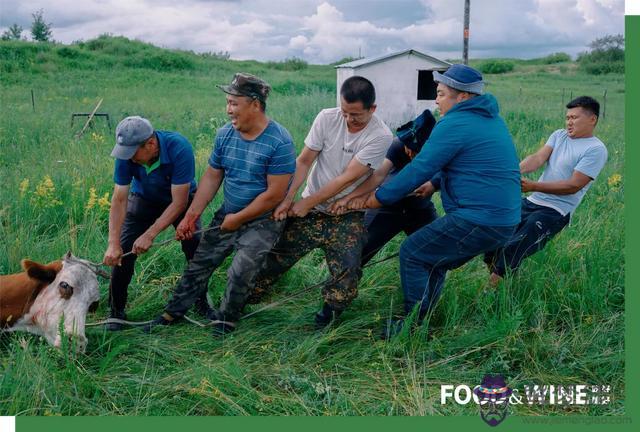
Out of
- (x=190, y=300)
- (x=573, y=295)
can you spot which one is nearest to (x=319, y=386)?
(x=190, y=300)

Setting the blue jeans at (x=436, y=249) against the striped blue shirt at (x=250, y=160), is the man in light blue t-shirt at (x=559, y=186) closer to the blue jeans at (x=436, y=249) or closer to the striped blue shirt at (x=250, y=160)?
the blue jeans at (x=436, y=249)

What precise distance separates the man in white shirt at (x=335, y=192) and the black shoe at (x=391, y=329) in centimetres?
32

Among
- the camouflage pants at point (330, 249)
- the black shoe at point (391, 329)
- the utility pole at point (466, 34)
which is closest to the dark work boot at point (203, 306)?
the camouflage pants at point (330, 249)

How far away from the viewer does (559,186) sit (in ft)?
15.1

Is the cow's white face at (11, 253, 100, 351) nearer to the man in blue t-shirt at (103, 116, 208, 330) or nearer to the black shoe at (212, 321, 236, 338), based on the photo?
the man in blue t-shirt at (103, 116, 208, 330)

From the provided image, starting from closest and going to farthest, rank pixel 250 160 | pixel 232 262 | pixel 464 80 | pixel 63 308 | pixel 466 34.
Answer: pixel 63 308
pixel 464 80
pixel 250 160
pixel 232 262
pixel 466 34

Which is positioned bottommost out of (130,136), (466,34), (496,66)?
(130,136)

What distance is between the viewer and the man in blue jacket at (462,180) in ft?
12.4

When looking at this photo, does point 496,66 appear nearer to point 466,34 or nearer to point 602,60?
point 602,60

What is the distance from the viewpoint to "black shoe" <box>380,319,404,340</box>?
407 cm

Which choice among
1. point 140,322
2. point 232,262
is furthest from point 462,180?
point 140,322

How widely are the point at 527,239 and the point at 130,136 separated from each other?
3.09 metres

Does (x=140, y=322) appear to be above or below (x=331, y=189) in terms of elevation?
below

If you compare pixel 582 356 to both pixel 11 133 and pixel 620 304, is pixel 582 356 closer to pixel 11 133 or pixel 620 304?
pixel 620 304
